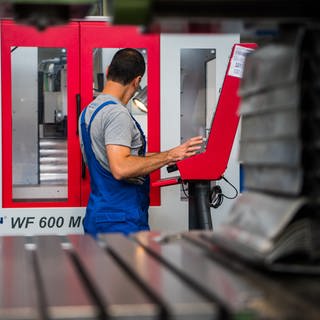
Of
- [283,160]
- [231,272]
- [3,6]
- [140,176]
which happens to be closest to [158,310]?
[231,272]

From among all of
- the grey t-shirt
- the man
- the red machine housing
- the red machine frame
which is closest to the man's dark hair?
the man

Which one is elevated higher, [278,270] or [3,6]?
[3,6]

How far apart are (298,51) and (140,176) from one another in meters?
2.10

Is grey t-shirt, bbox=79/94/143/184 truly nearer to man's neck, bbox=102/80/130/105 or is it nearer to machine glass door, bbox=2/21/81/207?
man's neck, bbox=102/80/130/105

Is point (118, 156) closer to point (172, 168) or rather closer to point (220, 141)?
point (172, 168)

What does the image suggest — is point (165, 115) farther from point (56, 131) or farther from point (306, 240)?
point (306, 240)

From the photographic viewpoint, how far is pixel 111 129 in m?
2.98

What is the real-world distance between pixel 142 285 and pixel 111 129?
207cm

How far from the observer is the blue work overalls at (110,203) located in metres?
3.10

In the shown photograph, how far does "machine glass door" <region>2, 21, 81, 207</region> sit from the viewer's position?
3.52m

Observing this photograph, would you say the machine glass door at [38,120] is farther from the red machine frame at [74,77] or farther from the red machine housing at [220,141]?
the red machine housing at [220,141]

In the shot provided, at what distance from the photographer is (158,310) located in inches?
31.6

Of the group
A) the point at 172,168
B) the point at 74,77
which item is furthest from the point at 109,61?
the point at 172,168

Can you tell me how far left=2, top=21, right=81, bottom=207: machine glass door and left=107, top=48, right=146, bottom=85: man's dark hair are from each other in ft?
1.16
